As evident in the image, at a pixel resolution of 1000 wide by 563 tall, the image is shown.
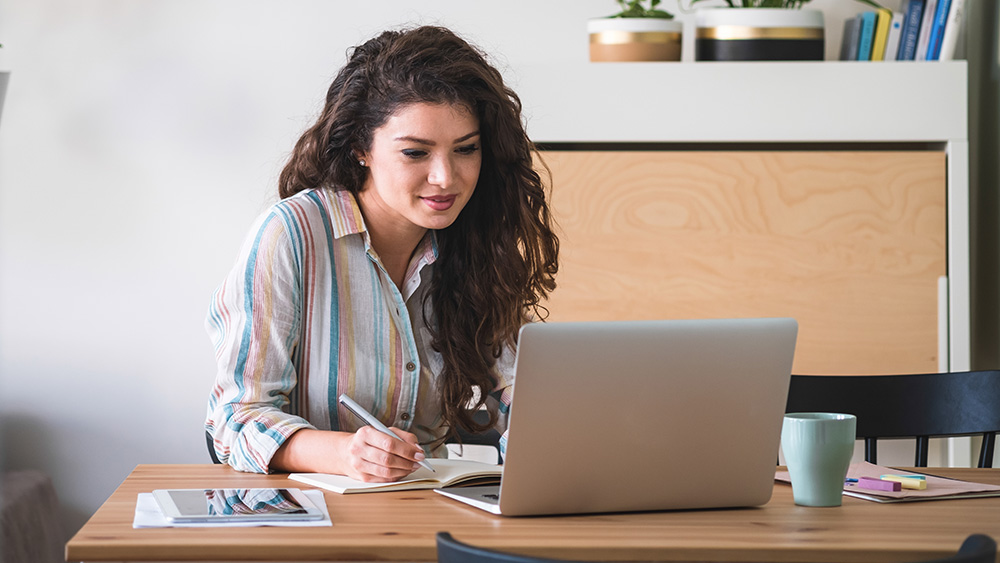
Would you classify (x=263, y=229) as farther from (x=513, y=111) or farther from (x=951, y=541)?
(x=951, y=541)

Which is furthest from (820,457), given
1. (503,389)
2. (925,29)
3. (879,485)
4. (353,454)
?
(925,29)

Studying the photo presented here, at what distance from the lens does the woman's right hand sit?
3.91 feet

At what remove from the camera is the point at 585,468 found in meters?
1.02

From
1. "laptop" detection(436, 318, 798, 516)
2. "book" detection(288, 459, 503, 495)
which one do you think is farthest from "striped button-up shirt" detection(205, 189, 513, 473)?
"laptop" detection(436, 318, 798, 516)

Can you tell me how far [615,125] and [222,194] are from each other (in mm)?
1145

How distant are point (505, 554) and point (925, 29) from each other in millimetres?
2268

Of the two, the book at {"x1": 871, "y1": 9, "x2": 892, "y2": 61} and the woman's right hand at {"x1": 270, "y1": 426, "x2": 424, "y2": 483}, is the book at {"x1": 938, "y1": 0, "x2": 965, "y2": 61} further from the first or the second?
the woman's right hand at {"x1": 270, "y1": 426, "x2": 424, "y2": 483}

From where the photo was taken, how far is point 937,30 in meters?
2.50

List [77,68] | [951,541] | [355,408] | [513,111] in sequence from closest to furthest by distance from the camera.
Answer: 1. [951,541]
2. [355,408]
3. [513,111]
4. [77,68]

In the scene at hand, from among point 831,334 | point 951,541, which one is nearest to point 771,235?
point 831,334

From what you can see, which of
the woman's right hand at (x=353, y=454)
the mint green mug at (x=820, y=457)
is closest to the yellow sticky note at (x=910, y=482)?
the mint green mug at (x=820, y=457)

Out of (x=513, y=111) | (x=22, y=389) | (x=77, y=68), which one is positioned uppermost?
(x=77, y=68)

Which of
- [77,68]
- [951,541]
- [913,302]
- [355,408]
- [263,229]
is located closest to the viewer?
[951,541]

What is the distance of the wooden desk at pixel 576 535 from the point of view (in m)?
0.90
